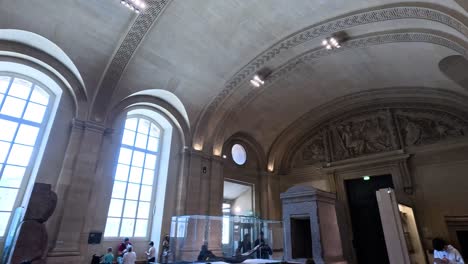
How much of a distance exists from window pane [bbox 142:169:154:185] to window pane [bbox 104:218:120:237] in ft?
5.04

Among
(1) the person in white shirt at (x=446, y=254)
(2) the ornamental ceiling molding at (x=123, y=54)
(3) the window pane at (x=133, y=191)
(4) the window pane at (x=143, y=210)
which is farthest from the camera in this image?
(4) the window pane at (x=143, y=210)

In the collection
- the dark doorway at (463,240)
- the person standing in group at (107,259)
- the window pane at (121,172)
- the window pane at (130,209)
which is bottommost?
the person standing in group at (107,259)

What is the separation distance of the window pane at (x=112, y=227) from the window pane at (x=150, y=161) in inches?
81.1

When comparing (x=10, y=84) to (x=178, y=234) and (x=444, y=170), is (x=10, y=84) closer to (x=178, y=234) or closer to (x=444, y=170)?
(x=178, y=234)

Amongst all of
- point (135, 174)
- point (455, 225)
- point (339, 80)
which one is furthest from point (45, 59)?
point (455, 225)

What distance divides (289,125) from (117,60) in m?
8.15

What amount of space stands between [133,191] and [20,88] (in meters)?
4.38

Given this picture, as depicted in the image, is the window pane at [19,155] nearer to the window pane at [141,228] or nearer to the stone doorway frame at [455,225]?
the window pane at [141,228]

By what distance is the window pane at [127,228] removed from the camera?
316 inches

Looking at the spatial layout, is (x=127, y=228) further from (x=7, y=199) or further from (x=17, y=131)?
(x=17, y=131)

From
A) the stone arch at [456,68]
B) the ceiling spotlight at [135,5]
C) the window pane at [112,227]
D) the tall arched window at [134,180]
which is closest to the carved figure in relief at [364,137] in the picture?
the stone arch at [456,68]

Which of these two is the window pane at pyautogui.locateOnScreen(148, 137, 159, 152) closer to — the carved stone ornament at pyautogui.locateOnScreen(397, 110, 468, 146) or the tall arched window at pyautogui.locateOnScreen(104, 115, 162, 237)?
the tall arched window at pyautogui.locateOnScreen(104, 115, 162, 237)

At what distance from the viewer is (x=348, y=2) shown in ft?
21.0

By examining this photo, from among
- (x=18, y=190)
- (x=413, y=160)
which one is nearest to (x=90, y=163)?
(x=18, y=190)
